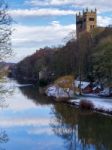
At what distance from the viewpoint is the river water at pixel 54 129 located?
80.0 feet

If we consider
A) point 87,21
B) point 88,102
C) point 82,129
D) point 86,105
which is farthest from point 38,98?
point 87,21

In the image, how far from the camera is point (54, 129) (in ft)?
99.6

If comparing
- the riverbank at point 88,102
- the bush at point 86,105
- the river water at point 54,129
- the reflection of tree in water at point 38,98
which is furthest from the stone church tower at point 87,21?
the river water at point 54,129

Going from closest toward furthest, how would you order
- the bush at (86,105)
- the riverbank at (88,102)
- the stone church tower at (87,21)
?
1. the riverbank at (88,102)
2. the bush at (86,105)
3. the stone church tower at (87,21)

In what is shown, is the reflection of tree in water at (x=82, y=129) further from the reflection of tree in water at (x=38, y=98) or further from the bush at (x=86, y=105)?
the reflection of tree in water at (x=38, y=98)

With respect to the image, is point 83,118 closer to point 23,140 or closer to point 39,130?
point 39,130

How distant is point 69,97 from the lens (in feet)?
177

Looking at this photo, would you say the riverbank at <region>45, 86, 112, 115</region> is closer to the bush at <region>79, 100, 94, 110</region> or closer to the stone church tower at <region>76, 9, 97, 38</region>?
the bush at <region>79, 100, 94, 110</region>

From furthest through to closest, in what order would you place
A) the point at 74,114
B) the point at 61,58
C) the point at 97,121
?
the point at 61,58 < the point at 74,114 < the point at 97,121

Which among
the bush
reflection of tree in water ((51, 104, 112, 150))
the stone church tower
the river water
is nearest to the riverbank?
Answer: the bush

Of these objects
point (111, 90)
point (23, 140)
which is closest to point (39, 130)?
point (23, 140)

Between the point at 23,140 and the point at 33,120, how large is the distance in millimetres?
8943

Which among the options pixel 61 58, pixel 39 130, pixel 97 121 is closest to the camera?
pixel 39 130

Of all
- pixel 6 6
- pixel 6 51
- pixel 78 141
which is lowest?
pixel 78 141
